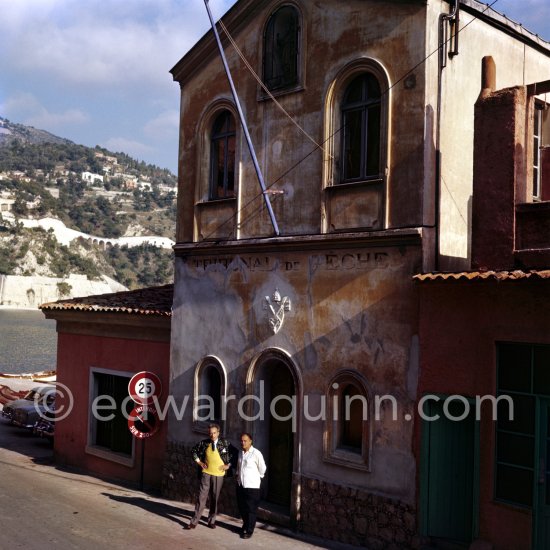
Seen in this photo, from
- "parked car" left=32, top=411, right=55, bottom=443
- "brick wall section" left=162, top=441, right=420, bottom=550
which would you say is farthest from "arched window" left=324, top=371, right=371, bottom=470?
"parked car" left=32, top=411, right=55, bottom=443

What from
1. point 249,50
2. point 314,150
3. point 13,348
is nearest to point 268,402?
point 314,150

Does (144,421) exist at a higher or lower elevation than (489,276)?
lower

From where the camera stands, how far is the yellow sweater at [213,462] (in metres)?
12.6

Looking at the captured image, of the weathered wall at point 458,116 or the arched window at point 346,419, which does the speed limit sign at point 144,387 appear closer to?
the arched window at point 346,419

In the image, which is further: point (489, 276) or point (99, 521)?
point (99, 521)

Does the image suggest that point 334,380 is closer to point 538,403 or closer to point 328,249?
point 328,249

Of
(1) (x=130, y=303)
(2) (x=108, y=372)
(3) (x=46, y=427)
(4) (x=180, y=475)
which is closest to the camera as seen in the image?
(4) (x=180, y=475)

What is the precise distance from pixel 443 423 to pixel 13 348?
81450 mm

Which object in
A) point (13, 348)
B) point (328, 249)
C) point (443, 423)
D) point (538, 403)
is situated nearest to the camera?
point (538, 403)

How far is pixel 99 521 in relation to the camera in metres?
12.8

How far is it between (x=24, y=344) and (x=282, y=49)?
83904 mm

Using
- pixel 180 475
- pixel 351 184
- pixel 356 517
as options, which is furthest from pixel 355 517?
pixel 351 184

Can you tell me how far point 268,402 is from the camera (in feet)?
44.5

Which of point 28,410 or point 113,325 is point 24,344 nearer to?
point 28,410
